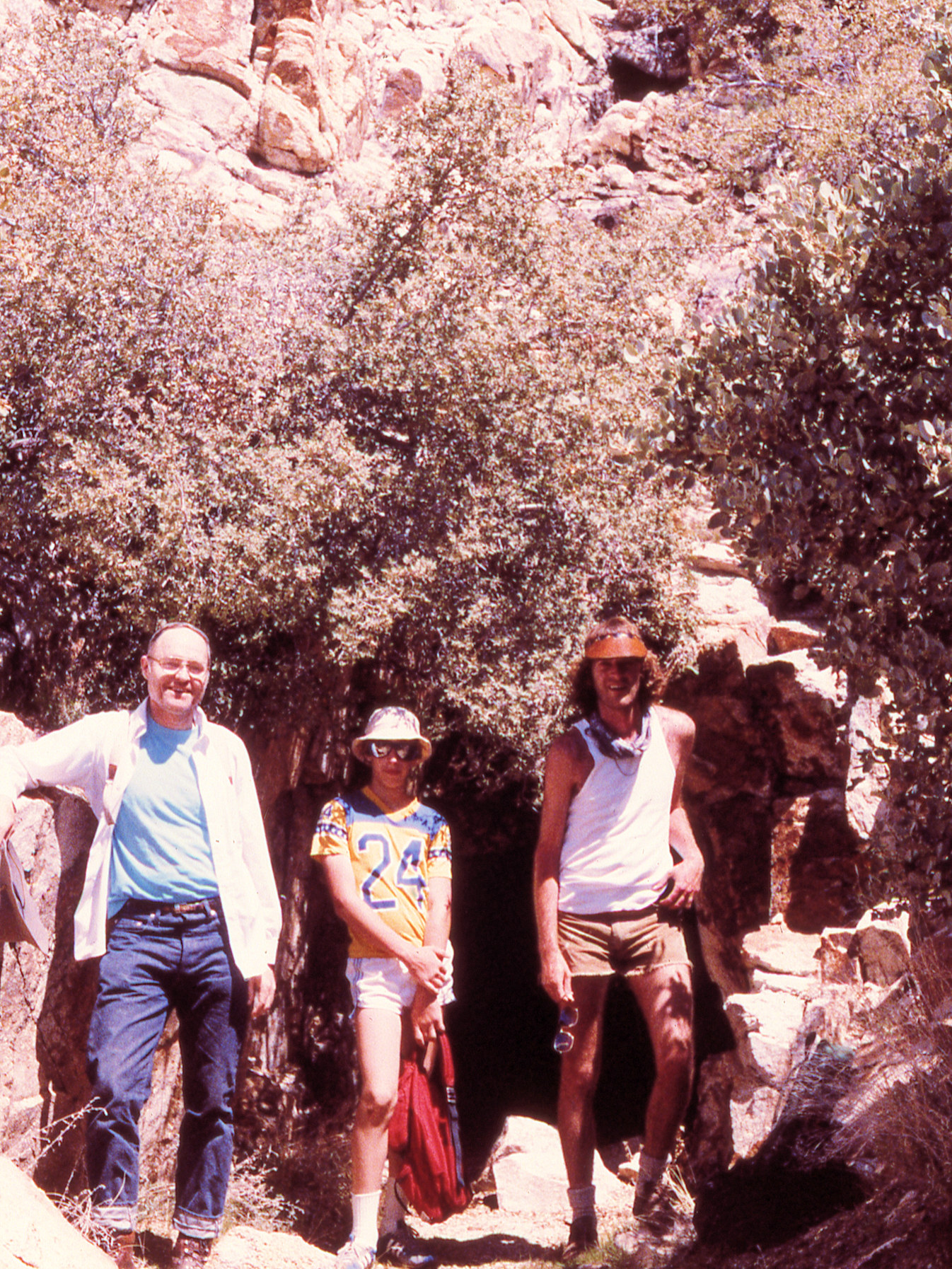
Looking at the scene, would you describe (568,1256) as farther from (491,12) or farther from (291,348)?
(491,12)

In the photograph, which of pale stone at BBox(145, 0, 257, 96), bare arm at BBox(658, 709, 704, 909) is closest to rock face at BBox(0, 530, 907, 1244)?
bare arm at BBox(658, 709, 704, 909)

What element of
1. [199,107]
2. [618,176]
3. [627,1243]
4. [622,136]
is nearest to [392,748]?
[627,1243]

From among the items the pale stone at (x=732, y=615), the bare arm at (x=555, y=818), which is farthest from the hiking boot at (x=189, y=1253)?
A: the pale stone at (x=732, y=615)

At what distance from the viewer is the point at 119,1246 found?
365 cm

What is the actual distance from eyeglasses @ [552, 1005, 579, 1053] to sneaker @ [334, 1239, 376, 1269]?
3.31 feet

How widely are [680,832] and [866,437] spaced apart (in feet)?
5.97

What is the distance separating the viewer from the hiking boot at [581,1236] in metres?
4.56

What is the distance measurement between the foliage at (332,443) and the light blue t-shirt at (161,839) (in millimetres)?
2814

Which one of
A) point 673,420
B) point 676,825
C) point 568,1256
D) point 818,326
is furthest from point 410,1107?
point 818,326

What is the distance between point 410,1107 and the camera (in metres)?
4.45

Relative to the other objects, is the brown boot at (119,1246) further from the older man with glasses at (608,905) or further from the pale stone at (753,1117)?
the pale stone at (753,1117)

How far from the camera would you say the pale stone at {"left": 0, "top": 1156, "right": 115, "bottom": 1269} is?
2641mm

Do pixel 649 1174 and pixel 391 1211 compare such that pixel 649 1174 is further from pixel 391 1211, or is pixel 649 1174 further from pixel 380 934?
pixel 380 934

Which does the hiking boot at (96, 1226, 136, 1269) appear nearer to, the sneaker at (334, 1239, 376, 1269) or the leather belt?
the sneaker at (334, 1239, 376, 1269)
